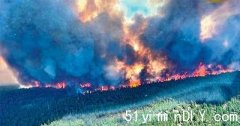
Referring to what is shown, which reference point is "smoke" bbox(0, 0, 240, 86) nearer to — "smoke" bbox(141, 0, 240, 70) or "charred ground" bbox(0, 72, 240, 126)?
"smoke" bbox(141, 0, 240, 70)

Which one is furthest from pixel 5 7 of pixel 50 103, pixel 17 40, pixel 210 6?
pixel 210 6

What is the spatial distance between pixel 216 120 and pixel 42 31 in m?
2.19

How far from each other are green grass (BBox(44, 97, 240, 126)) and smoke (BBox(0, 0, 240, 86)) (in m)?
0.42

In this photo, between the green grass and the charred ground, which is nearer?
the green grass

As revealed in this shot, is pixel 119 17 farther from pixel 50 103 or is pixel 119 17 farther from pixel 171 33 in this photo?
pixel 50 103

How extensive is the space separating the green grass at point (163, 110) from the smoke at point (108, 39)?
421 millimetres

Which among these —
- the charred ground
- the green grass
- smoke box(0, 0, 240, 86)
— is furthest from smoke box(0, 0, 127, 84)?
the green grass

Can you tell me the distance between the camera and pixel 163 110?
5.86m

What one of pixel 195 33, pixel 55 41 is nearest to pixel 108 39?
pixel 55 41

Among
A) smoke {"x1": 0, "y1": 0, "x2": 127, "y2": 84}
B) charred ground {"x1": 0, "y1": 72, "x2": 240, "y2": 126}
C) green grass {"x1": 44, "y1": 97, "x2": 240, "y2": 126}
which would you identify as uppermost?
smoke {"x1": 0, "y1": 0, "x2": 127, "y2": 84}

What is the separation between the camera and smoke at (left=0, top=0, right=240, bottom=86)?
5.99 meters

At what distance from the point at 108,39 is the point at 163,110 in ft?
3.37

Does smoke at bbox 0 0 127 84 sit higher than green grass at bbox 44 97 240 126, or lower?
higher

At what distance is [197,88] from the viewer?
6160mm
